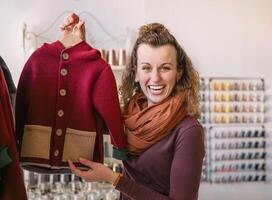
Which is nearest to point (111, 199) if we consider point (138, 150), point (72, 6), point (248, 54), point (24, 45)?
point (138, 150)

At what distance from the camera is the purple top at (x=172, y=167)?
3.24 ft

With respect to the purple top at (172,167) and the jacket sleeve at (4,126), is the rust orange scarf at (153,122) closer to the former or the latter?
the purple top at (172,167)

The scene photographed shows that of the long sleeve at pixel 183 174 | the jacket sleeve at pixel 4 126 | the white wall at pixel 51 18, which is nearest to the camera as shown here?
the jacket sleeve at pixel 4 126

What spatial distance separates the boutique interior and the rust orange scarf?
1.86 metres

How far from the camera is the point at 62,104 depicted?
1005 mm

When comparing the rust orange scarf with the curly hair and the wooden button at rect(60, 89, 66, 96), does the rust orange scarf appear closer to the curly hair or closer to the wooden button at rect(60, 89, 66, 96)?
the curly hair

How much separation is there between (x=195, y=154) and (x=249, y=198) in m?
2.56

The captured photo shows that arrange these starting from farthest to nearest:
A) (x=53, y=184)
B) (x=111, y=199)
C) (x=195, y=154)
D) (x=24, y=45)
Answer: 1. (x=24, y=45)
2. (x=53, y=184)
3. (x=111, y=199)
4. (x=195, y=154)

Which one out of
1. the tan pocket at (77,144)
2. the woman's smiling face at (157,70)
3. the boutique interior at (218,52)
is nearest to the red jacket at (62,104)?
the tan pocket at (77,144)

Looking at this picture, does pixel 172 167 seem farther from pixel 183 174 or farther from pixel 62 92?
pixel 62 92

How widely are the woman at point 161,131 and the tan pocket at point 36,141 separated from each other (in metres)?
0.11

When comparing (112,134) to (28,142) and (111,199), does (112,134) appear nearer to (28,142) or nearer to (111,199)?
(28,142)

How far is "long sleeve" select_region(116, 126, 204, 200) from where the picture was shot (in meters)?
0.99

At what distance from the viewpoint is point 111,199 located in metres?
2.28
